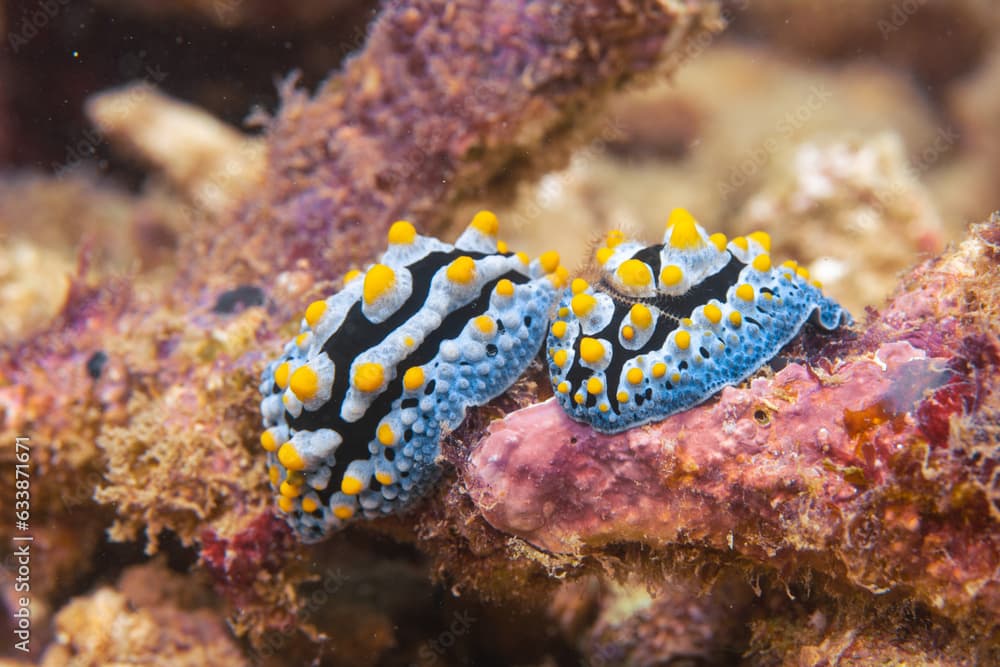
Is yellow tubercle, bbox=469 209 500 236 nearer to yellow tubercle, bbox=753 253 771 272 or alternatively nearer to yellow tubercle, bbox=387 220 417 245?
yellow tubercle, bbox=387 220 417 245

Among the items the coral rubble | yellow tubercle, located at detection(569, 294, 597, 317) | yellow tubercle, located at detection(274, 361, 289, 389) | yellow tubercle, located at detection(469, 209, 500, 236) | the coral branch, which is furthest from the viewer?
the coral rubble

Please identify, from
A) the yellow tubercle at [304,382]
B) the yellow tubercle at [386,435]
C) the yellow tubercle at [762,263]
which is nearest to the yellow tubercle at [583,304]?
the yellow tubercle at [762,263]

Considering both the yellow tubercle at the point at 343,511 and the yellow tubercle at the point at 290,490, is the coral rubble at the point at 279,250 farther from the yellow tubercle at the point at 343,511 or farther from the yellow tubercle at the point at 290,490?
the yellow tubercle at the point at 343,511

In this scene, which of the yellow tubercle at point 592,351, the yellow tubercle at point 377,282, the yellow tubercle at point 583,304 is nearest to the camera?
the yellow tubercle at point 592,351

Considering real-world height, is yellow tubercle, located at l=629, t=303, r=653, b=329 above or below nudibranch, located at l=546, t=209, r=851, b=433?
above

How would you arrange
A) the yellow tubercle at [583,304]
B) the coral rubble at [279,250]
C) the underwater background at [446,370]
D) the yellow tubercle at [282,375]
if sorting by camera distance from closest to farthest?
the underwater background at [446,370] → the yellow tubercle at [583,304] → the yellow tubercle at [282,375] → the coral rubble at [279,250]

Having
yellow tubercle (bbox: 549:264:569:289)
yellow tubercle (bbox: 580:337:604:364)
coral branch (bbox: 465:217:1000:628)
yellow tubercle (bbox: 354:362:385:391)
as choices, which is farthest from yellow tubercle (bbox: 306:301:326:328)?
yellow tubercle (bbox: 580:337:604:364)

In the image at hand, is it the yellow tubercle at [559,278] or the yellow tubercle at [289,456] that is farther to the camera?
the yellow tubercle at [559,278]

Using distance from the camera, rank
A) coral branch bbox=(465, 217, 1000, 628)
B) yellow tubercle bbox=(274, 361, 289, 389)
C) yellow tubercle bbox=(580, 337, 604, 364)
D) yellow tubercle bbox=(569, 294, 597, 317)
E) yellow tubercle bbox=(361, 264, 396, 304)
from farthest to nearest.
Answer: yellow tubercle bbox=(274, 361, 289, 389)
yellow tubercle bbox=(361, 264, 396, 304)
yellow tubercle bbox=(569, 294, 597, 317)
yellow tubercle bbox=(580, 337, 604, 364)
coral branch bbox=(465, 217, 1000, 628)
